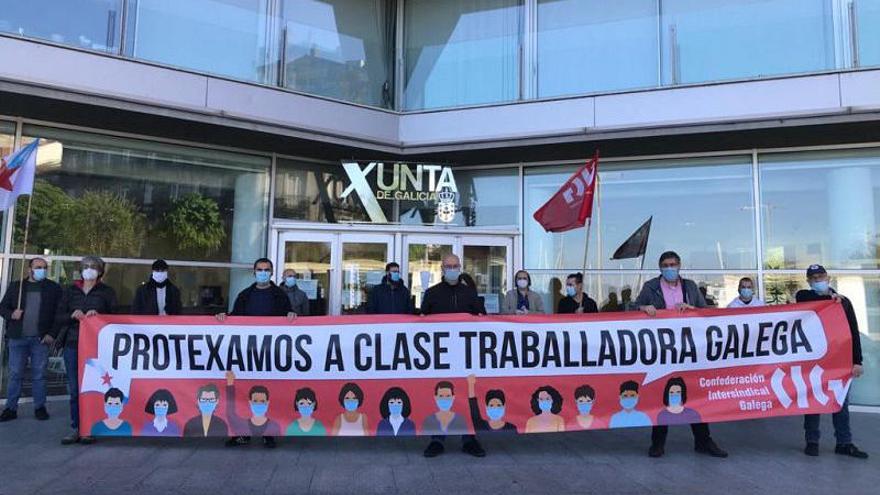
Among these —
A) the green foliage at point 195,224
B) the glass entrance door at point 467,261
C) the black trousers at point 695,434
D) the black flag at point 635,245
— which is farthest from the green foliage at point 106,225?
the black trousers at point 695,434

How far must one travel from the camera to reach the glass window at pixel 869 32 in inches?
329

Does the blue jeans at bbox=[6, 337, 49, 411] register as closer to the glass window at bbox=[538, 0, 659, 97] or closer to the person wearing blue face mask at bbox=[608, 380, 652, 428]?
the person wearing blue face mask at bbox=[608, 380, 652, 428]

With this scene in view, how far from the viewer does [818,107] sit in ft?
27.1

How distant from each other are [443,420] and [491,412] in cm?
46

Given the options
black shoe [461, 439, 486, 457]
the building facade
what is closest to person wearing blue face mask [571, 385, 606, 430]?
black shoe [461, 439, 486, 457]

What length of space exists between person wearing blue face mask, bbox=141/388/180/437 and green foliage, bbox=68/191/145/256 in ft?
13.4

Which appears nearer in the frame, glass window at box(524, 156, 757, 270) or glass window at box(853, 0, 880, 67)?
glass window at box(853, 0, 880, 67)

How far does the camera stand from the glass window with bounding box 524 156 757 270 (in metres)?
9.51

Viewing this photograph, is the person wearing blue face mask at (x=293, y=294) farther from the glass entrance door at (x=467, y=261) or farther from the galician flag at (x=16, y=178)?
the galician flag at (x=16, y=178)

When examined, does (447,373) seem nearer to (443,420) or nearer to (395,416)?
(443,420)

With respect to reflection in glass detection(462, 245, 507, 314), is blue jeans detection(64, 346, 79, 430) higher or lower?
lower

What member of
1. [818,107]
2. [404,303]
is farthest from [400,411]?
[818,107]

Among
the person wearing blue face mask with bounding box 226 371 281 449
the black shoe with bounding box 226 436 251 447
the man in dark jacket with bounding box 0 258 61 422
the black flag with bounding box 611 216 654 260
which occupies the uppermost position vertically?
the black flag with bounding box 611 216 654 260

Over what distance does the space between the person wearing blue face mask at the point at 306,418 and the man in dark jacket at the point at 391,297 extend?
2.12 m
